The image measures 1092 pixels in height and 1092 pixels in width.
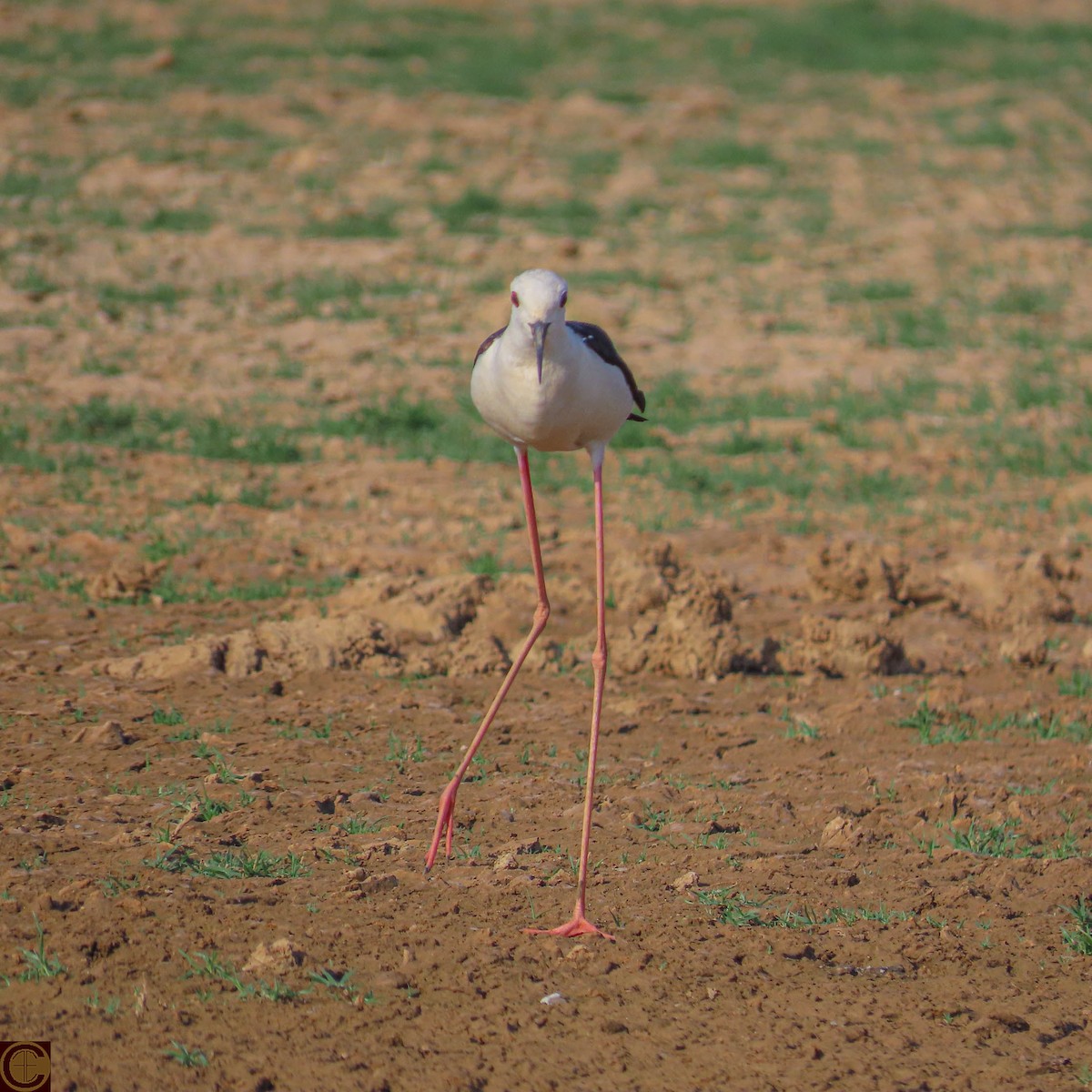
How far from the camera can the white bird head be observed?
12.1ft

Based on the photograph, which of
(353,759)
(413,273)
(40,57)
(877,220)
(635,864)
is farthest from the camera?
(40,57)

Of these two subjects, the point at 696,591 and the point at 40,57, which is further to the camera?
the point at 40,57

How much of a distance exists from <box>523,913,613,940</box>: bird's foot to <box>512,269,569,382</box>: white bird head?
131cm

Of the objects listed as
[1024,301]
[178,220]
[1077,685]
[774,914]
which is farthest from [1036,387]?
[178,220]

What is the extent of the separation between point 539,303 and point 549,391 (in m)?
0.25

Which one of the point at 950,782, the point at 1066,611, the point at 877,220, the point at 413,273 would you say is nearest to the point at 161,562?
the point at 950,782

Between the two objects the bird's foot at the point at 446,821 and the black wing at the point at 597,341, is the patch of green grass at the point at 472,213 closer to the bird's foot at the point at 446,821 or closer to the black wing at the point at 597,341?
the black wing at the point at 597,341

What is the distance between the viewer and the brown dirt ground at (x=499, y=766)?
3320 millimetres

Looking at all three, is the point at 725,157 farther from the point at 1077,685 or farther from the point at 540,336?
the point at 540,336

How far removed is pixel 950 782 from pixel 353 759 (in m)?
1.81

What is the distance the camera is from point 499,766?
4.71m

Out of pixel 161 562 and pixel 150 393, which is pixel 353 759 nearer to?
pixel 161 562

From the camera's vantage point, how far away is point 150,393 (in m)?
7.91


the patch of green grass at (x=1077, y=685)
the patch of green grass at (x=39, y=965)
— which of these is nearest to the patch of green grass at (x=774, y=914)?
the patch of green grass at (x=39, y=965)
